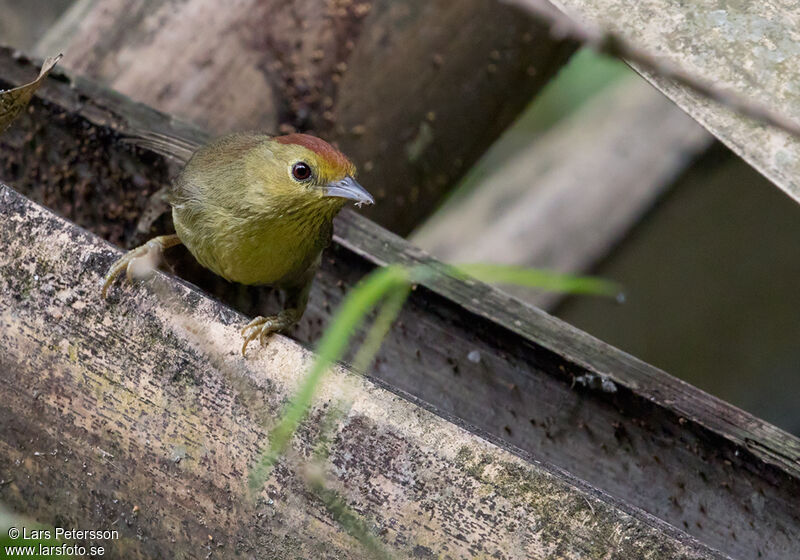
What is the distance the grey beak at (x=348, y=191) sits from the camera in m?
2.56

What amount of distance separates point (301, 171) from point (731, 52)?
123cm

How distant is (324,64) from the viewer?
3459mm

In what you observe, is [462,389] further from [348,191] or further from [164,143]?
[164,143]

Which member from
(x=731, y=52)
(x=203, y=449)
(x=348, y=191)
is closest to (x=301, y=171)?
(x=348, y=191)

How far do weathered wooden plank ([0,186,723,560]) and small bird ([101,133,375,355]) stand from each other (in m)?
0.73

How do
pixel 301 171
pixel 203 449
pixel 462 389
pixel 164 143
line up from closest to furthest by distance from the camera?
pixel 203 449 → pixel 462 389 → pixel 301 171 → pixel 164 143

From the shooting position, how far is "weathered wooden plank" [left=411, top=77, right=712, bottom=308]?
4.90 m

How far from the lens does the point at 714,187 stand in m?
4.94

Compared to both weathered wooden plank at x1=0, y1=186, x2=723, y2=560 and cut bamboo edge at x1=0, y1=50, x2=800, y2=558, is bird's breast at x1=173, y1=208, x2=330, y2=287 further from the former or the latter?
weathered wooden plank at x1=0, y1=186, x2=723, y2=560

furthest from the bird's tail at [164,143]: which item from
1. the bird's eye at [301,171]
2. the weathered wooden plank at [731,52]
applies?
the weathered wooden plank at [731,52]

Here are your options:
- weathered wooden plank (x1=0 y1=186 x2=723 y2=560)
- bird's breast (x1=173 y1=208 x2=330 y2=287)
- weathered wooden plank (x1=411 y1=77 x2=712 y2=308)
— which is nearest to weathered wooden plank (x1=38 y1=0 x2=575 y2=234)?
bird's breast (x1=173 y1=208 x2=330 y2=287)

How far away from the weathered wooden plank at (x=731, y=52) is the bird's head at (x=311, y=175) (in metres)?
0.85

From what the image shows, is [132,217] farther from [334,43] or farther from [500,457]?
[500,457]

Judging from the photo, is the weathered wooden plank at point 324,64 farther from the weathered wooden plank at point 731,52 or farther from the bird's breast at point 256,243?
the weathered wooden plank at point 731,52
